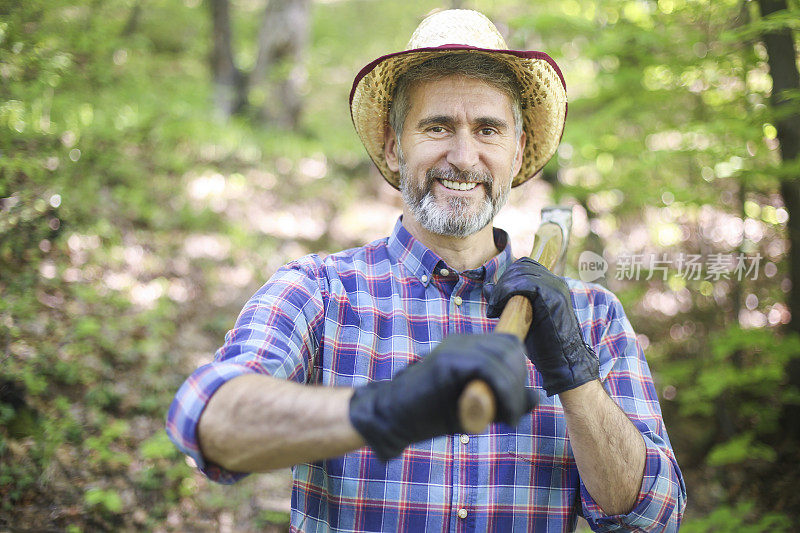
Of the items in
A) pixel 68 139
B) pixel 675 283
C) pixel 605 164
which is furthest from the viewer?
pixel 68 139

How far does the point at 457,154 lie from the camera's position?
2127 mm

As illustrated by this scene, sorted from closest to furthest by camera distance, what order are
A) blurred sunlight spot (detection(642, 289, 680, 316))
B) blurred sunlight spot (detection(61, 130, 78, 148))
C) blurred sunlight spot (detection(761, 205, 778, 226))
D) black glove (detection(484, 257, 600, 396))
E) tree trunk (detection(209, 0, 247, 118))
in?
black glove (detection(484, 257, 600, 396))
blurred sunlight spot (detection(761, 205, 778, 226))
blurred sunlight spot (detection(61, 130, 78, 148))
blurred sunlight spot (detection(642, 289, 680, 316))
tree trunk (detection(209, 0, 247, 118))

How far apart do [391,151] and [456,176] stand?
0.50m

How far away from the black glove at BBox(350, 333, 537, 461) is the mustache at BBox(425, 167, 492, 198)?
42.1 inches

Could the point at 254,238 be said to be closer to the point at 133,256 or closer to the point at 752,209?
the point at 133,256

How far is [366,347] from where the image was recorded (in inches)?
77.4

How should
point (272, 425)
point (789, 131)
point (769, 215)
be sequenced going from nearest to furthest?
1. point (272, 425)
2. point (789, 131)
3. point (769, 215)

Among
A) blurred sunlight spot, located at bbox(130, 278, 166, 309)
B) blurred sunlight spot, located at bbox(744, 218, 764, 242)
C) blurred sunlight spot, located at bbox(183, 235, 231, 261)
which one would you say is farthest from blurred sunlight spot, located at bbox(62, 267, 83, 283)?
blurred sunlight spot, located at bbox(744, 218, 764, 242)

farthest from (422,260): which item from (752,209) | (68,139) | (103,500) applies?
(68,139)

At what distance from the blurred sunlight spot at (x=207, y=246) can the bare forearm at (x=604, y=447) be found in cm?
560

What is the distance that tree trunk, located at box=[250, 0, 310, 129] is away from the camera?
32.9 feet

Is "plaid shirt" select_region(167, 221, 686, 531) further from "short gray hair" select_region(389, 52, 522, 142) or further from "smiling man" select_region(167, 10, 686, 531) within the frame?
"short gray hair" select_region(389, 52, 522, 142)

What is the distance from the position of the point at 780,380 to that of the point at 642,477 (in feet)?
12.6

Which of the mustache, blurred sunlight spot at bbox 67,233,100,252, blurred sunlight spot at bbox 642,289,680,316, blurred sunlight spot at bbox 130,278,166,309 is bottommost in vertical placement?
blurred sunlight spot at bbox 130,278,166,309
